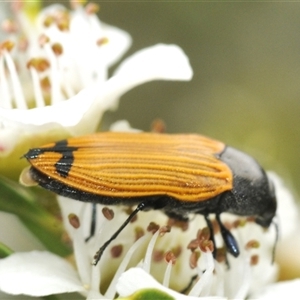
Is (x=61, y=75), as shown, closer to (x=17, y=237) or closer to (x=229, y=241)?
(x=17, y=237)

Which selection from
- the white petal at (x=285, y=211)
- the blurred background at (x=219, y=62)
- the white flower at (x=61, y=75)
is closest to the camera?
the white flower at (x=61, y=75)

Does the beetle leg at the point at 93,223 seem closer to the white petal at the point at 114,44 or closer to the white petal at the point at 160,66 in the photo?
the white petal at the point at 160,66

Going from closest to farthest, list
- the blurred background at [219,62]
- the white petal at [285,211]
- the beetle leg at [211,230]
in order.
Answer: the beetle leg at [211,230] → the white petal at [285,211] → the blurred background at [219,62]

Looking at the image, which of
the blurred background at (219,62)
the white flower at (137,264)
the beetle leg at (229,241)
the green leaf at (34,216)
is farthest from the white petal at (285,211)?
the blurred background at (219,62)

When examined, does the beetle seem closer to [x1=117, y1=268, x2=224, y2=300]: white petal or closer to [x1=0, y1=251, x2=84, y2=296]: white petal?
[x1=0, y1=251, x2=84, y2=296]: white petal

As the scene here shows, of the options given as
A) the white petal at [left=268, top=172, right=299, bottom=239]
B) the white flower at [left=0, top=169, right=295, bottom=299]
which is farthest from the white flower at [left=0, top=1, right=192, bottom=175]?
the white petal at [left=268, top=172, right=299, bottom=239]

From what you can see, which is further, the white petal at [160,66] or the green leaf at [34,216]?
the white petal at [160,66]
